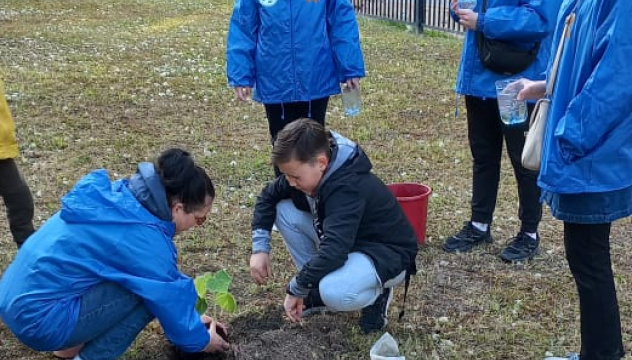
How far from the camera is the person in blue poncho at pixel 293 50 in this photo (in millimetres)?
3852

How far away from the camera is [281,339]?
3.03 meters

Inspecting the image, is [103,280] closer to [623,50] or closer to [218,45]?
[623,50]

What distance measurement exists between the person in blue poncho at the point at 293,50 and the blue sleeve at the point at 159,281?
4.47 feet

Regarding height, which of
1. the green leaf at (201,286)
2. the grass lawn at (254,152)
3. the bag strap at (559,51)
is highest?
the bag strap at (559,51)

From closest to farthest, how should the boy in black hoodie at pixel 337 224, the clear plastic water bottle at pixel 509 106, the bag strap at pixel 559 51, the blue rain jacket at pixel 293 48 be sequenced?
the bag strap at pixel 559 51
the boy in black hoodie at pixel 337 224
the clear plastic water bottle at pixel 509 106
the blue rain jacket at pixel 293 48

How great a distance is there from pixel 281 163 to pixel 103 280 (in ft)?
2.64

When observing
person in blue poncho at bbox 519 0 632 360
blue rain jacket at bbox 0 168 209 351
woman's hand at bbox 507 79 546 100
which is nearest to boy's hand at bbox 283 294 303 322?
blue rain jacket at bbox 0 168 209 351

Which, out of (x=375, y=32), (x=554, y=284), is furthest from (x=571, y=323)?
(x=375, y=32)

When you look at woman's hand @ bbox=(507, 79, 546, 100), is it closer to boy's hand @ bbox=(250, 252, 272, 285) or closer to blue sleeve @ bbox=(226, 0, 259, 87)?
boy's hand @ bbox=(250, 252, 272, 285)

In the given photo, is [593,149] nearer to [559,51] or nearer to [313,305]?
[559,51]

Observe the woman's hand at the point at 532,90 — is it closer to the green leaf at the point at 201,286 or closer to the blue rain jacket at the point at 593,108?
the blue rain jacket at the point at 593,108

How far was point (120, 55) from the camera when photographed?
9.45 metres

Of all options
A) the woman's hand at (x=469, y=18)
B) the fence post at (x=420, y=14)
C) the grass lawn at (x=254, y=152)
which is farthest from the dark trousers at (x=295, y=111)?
the fence post at (x=420, y=14)

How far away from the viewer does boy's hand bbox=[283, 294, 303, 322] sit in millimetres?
2992
